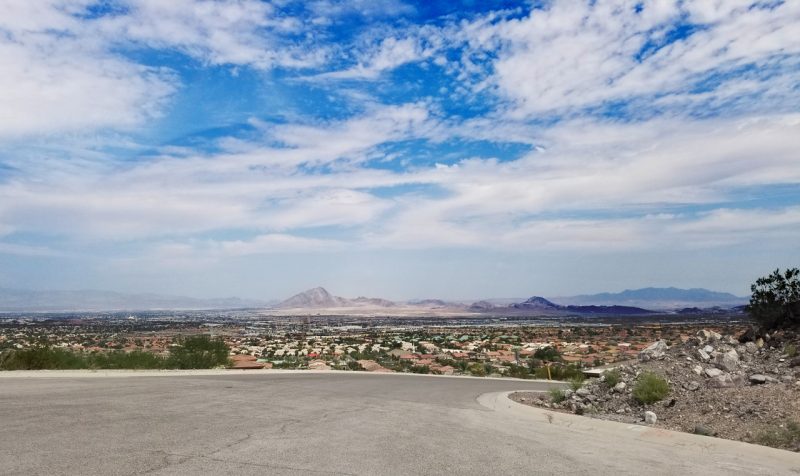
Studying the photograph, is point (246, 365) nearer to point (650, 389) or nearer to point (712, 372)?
point (650, 389)

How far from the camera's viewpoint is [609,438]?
37.9 feet

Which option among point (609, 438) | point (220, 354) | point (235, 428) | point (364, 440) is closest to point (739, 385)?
point (609, 438)

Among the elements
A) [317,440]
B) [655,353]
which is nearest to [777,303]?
[655,353]

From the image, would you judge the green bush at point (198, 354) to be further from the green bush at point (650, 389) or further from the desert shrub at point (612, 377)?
the green bush at point (650, 389)

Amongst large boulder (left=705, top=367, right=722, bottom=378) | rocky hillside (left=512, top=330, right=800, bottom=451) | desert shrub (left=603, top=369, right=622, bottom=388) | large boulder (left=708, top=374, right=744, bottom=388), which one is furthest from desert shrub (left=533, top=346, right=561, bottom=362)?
large boulder (left=708, top=374, right=744, bottom=388)

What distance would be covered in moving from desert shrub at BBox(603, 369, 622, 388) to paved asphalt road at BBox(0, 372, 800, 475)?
115 inches

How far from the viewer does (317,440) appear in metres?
10.1

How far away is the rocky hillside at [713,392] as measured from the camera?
11633 mm

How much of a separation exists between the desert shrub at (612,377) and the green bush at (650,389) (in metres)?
1.54

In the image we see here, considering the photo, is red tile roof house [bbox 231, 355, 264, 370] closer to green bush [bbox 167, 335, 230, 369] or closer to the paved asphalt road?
green bush [bbox 167, 335, 230, 369]

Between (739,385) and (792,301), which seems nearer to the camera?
(739,385)

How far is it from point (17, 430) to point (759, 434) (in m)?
12.9

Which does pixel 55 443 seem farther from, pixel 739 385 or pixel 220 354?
pixel 220 354

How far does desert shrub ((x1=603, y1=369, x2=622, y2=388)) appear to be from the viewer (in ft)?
56.3
